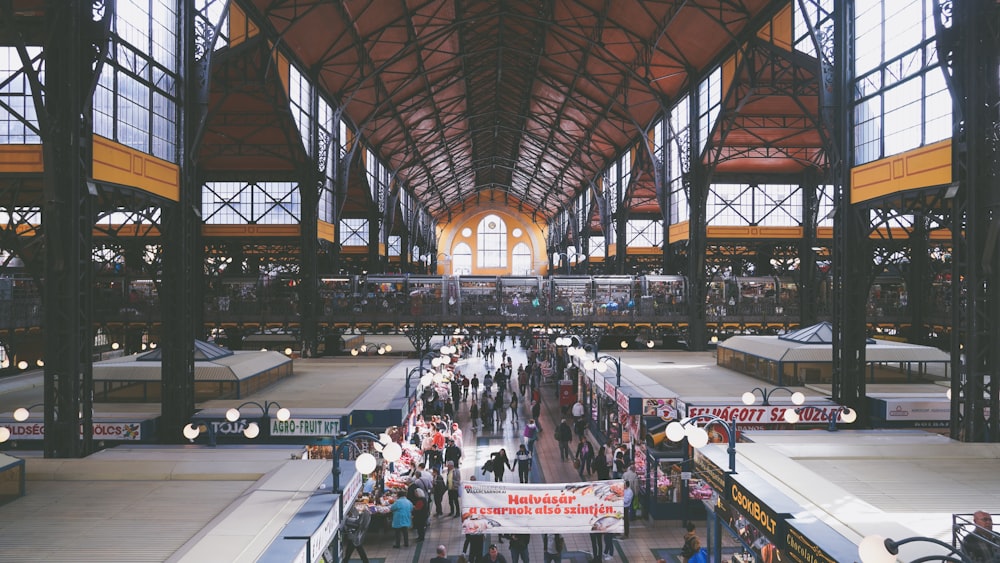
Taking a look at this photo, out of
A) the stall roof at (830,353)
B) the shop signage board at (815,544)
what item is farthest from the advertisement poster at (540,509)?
the stall roof at (830,353)

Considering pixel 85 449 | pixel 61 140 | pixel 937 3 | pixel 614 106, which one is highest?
pixel 614 106

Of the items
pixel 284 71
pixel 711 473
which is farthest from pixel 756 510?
pixel 284 71

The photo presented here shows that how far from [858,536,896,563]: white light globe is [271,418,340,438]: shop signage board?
1243cm

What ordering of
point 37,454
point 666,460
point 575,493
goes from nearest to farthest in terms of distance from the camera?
point 575,493 < point 37,454 < point 666,460

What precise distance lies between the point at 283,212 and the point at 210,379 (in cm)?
1577

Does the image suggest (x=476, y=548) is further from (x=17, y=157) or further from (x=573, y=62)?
(x=573, y=62)

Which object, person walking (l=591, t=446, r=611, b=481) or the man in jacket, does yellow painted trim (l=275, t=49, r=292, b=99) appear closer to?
person walking (l=591, t=446, r=611, b=481)

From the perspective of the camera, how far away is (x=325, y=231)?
32.6 meters

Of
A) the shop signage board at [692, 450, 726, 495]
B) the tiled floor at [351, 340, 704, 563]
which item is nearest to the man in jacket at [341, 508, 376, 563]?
the tiled floor at [351, 340, 704, 563]

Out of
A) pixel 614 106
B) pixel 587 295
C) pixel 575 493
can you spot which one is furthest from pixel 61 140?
pixel 614 106

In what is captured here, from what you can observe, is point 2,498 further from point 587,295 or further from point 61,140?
point 587,295


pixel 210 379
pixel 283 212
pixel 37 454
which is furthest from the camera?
pixel 283 212

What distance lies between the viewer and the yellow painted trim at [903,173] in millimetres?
13965

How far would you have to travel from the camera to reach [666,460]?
50.4 ft
